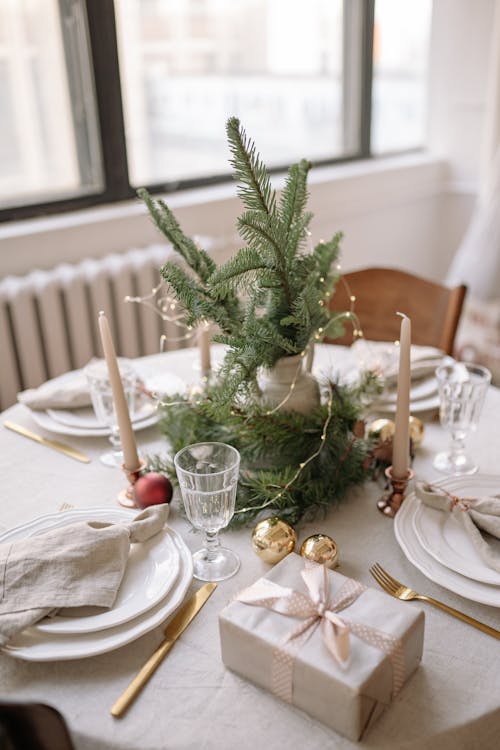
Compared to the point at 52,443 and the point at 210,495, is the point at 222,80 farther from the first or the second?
the point at 210,495

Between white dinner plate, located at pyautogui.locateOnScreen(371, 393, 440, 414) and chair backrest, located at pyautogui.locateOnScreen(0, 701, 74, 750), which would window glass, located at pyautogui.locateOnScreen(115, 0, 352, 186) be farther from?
chair backrest, located at pyautogui.locateOnScreen(0, 701, 74, 750)

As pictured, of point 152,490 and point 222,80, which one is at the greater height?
point 222,80

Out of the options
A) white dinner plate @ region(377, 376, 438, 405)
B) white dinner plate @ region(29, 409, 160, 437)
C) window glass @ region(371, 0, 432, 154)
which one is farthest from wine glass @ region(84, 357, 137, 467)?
window glass @ region(371, 0, 432, 154)

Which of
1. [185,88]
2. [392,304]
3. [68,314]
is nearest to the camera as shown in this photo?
[392,304]

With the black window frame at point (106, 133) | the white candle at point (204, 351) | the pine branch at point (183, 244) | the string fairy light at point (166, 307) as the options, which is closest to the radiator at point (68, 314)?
the string fairy light at point (166, 307)

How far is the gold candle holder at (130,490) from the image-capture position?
1098 millimetres

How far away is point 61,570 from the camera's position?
878 mm

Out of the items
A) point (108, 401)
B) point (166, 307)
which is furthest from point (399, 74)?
point (108, 401)

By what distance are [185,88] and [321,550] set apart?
2188mm

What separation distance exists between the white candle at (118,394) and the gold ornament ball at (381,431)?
15.0 inches

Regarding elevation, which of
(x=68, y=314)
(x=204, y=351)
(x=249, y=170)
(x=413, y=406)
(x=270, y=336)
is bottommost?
(x=68, y=314)

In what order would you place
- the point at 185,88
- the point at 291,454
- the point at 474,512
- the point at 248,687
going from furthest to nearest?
1. the point at 185,88
2. the point at 291,454
3. the point at 474,512
4. the point at 248,687

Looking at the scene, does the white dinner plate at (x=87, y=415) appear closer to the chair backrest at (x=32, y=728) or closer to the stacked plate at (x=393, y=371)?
the stacked plate at (x=393, y=371)

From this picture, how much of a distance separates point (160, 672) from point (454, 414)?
61cm
